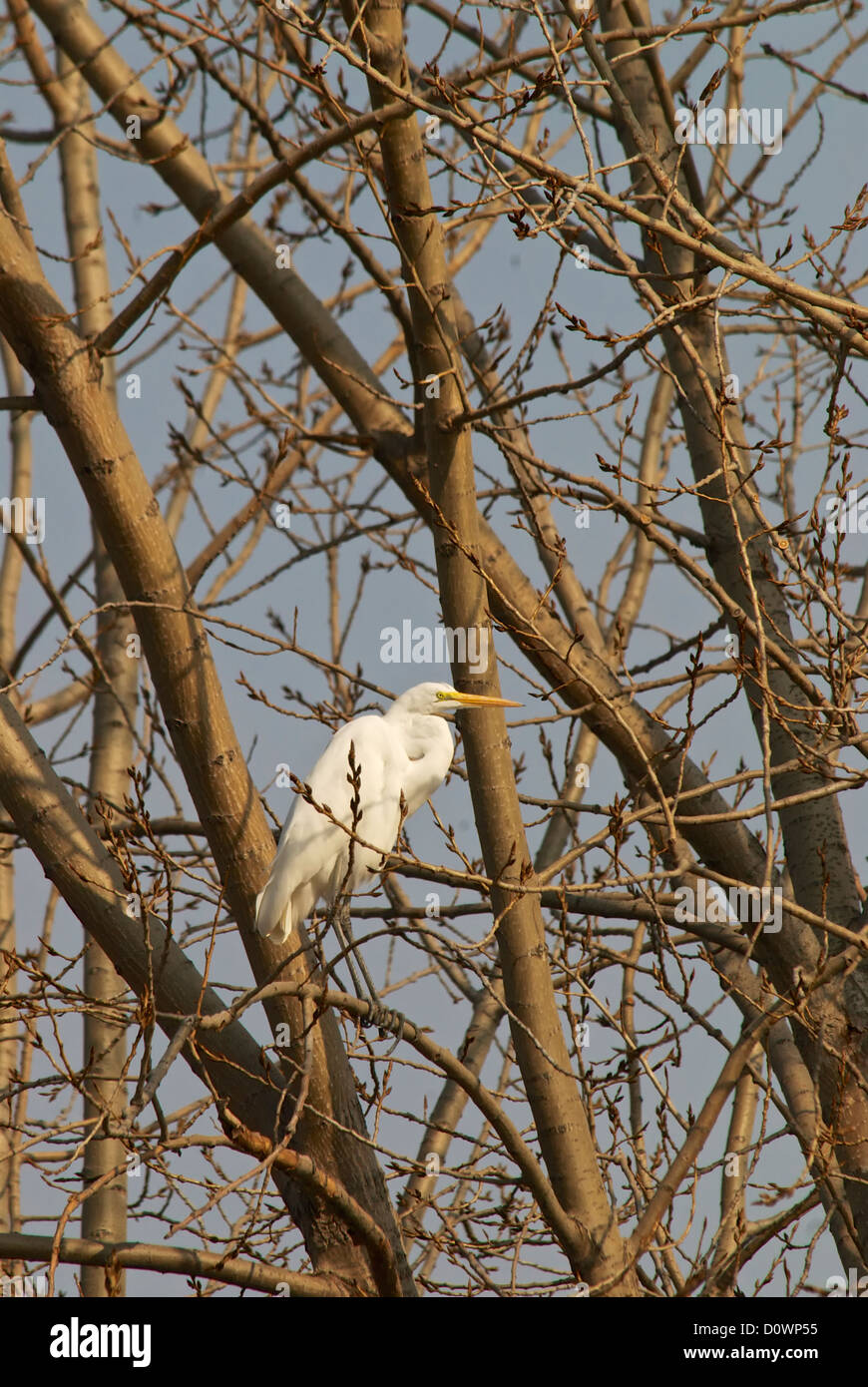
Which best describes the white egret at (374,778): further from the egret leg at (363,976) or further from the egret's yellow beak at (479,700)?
the egret's yellow beak at (479,700)

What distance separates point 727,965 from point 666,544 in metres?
1.61

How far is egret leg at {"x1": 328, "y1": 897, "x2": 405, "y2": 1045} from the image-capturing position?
378 centimetres

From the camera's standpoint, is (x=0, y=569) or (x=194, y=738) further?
(x=0, y=569)

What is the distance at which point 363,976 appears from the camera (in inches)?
200

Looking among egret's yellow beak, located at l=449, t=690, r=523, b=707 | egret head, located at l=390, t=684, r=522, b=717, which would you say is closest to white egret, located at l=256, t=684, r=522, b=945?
egret head, located at l=390, t=684, r=522, b=717

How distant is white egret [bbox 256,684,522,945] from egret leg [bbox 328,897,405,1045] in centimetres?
18

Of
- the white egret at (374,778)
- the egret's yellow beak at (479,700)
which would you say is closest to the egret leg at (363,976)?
the white egret at (374,778)

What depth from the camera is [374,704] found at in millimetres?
6270

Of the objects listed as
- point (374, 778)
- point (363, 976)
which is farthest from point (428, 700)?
point (363, 976)

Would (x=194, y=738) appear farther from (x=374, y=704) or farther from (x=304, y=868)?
(x=374, y=704)

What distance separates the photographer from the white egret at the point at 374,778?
5.54 m

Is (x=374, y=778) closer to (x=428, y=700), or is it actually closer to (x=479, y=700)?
(x=428, y=700)
